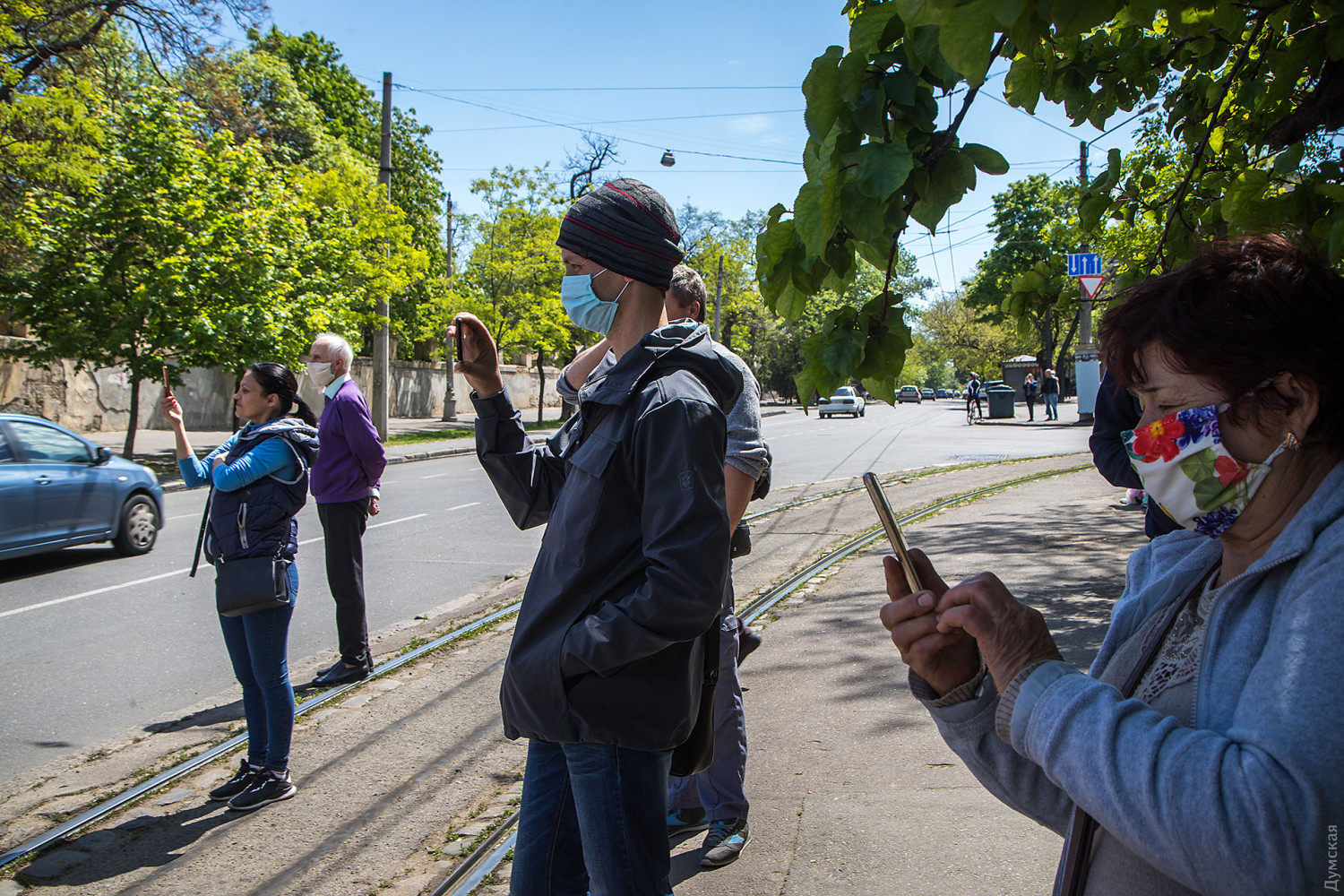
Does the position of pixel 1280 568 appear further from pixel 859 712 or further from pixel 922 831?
pixel 859 712

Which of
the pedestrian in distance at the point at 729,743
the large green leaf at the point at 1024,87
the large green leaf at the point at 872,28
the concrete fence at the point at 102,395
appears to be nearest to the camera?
the large green leaf at the point at 872,28

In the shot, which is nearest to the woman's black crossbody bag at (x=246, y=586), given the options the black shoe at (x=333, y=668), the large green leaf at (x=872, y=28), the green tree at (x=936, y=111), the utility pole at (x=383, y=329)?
the black shoe at (x=333, y=668)

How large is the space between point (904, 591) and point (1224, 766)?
0.60 m

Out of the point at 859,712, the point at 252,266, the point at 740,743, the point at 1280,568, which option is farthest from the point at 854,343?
the point at 252,266

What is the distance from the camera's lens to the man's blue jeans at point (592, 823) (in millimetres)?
2033

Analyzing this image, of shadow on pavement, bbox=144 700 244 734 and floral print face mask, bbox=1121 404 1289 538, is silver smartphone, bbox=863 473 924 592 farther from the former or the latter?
shadow on pavement, bbox=144 700 244 734

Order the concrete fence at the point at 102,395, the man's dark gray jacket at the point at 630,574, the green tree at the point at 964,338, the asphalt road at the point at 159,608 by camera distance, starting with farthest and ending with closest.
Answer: the green tree at the point at 964,338 < the concrete fence at the point at 102,395 < the asphalt road at the point at 159,608 < the man's dark gray jacket at the point at 630,574

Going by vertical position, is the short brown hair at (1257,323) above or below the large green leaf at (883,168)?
below

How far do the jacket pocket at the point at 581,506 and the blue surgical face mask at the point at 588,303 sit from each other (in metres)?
0.43

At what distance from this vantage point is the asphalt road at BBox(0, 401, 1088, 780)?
525 cm

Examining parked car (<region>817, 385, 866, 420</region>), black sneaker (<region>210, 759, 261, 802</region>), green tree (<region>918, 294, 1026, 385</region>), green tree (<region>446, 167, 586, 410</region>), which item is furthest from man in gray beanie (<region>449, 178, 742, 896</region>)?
green tree (<region>918, 294, 1026, 385</region>)

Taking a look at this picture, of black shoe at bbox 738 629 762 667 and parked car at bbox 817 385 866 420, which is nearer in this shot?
black shoe at bbox 738 629 762 667

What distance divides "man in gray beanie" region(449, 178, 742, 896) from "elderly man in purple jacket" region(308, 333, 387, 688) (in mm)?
3257

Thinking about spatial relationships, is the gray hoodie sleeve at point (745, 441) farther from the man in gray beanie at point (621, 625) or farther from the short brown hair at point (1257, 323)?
the short brown hair at point (1257, 323)
